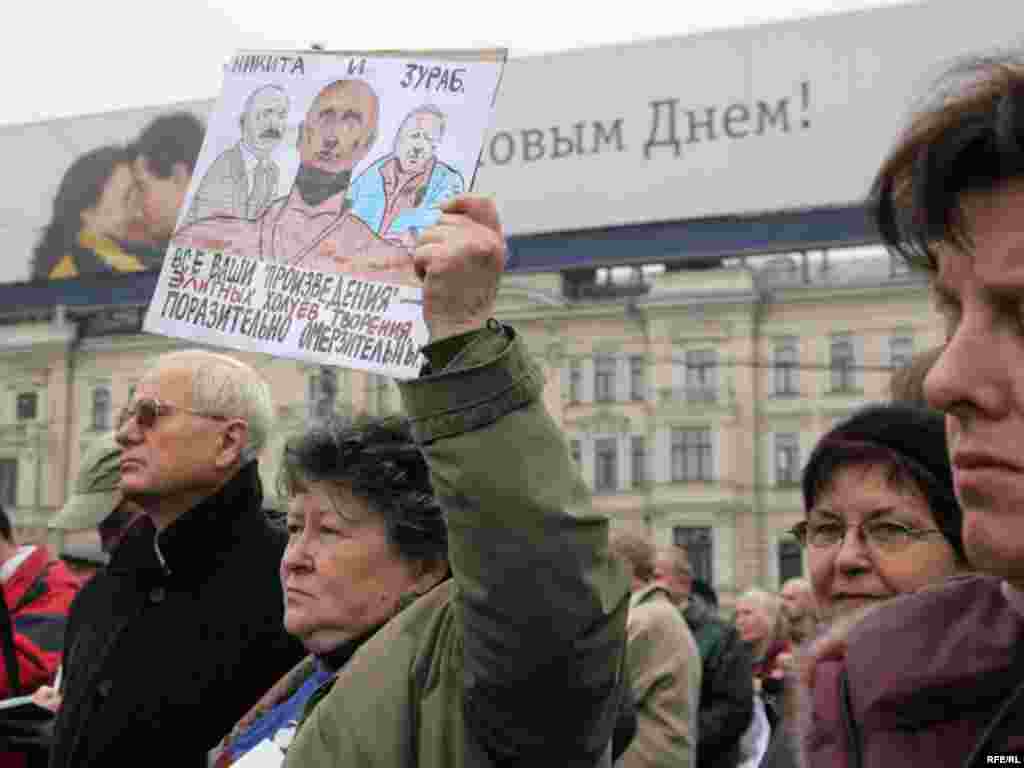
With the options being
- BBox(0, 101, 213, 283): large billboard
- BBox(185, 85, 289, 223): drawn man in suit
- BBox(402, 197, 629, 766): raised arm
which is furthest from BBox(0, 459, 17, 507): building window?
BBox(402, 197, 629, 766): raised arm

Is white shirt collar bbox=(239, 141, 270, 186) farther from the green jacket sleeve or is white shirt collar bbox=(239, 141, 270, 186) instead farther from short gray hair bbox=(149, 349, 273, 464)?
the green jacket sleeve

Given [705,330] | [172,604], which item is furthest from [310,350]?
[705,330]

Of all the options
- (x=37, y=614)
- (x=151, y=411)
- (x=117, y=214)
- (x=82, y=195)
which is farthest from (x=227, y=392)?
(x=82, y=195)

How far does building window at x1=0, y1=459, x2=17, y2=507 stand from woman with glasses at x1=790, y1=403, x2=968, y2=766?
45.1m

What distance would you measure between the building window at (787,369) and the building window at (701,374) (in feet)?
5.86

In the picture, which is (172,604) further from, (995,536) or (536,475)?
(995,536)

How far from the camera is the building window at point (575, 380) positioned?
43750 mm

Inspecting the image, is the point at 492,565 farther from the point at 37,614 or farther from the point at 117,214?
the point at 117,214

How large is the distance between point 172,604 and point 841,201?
20.3m

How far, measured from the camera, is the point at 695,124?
23.4 m

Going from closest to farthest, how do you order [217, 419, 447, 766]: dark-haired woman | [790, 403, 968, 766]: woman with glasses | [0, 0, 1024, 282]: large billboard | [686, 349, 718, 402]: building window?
1. [790, 403, 968, 766]: woman with glasses
2. [217, 419, 447, 766]: dark-haired woman
3. [0, 0, 1024, 282]: large billboard
4. [686, 349, 718, 402]: building window

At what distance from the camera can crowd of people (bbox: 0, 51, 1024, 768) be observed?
3.18 feet

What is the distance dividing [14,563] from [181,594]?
1.40 metres

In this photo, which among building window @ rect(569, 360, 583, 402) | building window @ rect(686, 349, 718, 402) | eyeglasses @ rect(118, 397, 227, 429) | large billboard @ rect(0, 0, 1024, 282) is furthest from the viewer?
building window @ rect(569, 360, 583, 402)
